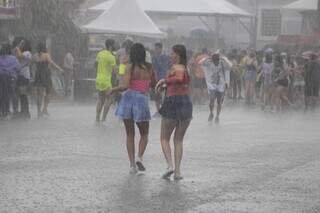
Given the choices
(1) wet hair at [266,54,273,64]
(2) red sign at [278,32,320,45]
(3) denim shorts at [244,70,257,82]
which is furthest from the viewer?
(2) red sign at [278,32,320,45]

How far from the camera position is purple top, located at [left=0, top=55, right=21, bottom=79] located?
2053 centimetres

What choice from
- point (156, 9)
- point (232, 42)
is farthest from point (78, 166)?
point (232, 42)

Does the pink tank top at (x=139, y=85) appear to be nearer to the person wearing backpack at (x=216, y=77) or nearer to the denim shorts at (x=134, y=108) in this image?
the denim shorts at (x=134, y=108)

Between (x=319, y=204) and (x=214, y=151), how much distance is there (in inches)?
197

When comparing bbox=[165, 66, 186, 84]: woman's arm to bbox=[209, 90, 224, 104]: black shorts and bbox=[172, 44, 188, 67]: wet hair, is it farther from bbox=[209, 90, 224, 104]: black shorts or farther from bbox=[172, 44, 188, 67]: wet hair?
bbox=[209, 90, 224, 104]: black shorts

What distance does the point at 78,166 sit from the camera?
12.7m

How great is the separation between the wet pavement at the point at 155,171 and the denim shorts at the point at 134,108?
74 cm

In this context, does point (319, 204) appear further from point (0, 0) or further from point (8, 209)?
point (0, 0)

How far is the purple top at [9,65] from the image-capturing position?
20531 millimetres

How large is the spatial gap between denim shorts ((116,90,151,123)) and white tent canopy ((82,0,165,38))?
67.8 ft

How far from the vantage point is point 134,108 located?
12070mm

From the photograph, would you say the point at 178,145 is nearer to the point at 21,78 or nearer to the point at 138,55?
the point at 138,55

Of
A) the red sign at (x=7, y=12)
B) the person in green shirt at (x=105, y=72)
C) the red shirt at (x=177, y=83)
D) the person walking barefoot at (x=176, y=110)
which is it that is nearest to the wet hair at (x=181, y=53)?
the person walking barefoot at (x=176, y=110)

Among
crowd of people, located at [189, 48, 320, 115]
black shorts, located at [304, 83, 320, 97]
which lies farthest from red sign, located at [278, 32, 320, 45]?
black shorts, located at [304, 83, 320, 97]
